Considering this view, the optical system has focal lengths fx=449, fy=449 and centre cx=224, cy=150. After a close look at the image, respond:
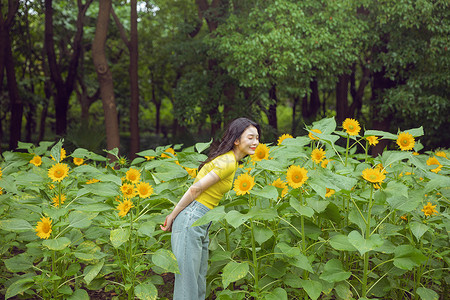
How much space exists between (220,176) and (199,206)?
210mm

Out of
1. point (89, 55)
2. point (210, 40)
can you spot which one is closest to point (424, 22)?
point (210, 40)

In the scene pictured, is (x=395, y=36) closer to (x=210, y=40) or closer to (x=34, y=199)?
(x=210, y=40)

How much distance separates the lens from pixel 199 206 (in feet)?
8.06

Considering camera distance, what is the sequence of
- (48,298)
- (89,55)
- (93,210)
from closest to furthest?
(93,210) → (48,298) → (89,55)

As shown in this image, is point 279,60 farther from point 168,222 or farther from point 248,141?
point 168,222

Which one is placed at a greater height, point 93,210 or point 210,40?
point 210,40

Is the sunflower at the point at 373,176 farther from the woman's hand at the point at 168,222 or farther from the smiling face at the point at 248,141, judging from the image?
the woman's hand at the point at 168,222

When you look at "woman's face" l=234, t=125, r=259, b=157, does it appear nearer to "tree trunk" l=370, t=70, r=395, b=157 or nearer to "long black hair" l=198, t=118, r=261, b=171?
"long black hair" l=198, t=118, r=261, b=171

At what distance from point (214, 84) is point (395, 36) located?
466cm

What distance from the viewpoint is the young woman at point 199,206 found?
7.93ft

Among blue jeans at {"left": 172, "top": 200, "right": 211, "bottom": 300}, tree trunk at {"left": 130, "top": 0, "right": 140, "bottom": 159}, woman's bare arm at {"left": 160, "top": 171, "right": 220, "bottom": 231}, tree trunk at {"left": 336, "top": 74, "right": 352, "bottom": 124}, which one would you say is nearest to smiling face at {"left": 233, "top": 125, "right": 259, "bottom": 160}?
woman's bare arm at {"left": 160, "top": 171, "right": 220, "bottom": 231}

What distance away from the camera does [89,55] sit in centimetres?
1948

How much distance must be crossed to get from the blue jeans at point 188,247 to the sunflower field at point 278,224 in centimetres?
8

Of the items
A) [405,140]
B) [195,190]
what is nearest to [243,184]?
[195,190]
